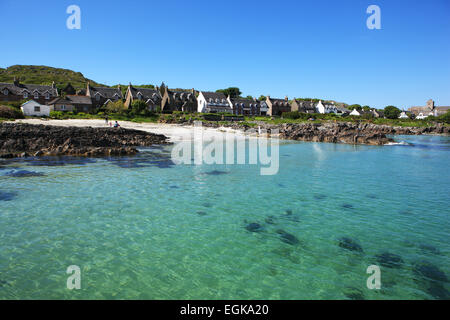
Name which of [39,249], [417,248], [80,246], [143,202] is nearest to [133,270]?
[80,246]

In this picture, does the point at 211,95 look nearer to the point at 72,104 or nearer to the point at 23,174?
the point at 72,104

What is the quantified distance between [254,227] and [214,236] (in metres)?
1.90

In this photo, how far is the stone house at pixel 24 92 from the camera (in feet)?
252

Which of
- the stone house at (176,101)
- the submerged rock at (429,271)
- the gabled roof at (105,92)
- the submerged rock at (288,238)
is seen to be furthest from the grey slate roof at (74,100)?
the submerged rock at (429,271)

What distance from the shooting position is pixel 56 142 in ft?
98.0

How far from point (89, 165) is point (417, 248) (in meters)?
23.4

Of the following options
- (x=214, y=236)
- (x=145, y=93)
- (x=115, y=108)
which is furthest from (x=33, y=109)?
(x=214, y=236)

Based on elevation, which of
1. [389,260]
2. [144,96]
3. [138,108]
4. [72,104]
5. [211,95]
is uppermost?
[211,95]

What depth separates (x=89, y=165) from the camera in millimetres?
22734

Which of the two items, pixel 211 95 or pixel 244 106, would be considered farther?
pixel 244 106

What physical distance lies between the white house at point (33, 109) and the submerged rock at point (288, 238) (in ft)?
219

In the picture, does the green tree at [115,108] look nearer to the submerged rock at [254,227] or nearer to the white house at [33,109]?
the white house at [33,109]

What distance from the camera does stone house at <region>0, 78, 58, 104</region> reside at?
7666 centimetres
